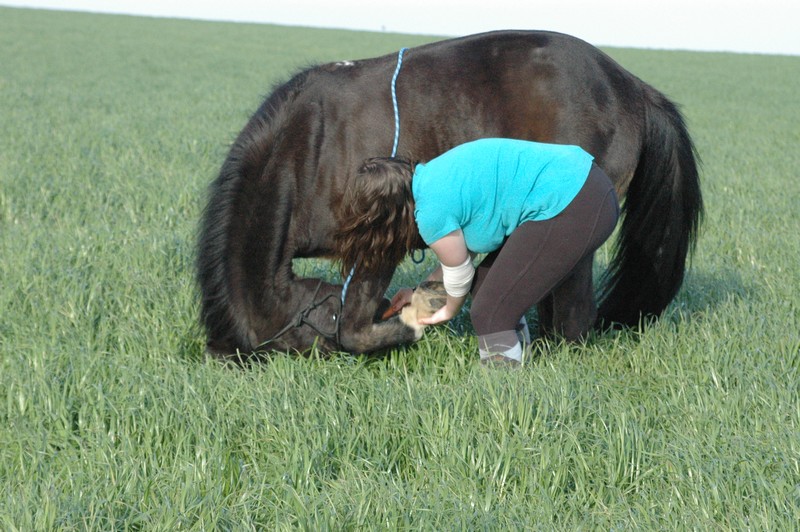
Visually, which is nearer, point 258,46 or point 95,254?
point 95,254

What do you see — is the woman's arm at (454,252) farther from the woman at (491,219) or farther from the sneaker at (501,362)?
the sneaker at (501,362)

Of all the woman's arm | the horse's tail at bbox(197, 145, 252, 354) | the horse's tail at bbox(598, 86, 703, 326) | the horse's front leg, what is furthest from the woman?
the horse's tail at bbox(598, 86, 703, 326)

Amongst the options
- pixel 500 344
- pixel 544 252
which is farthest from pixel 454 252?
pixel 500 344

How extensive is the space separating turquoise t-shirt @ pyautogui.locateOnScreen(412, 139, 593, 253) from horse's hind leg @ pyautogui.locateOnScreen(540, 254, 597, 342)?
0.47 metres

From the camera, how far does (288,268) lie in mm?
3805

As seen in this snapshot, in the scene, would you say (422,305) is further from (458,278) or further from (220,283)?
(220,283)

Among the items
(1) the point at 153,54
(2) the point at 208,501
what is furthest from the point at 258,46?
(2) the point at 208,501

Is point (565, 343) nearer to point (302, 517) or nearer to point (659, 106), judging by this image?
point (659, 106)

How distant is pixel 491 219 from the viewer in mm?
3354

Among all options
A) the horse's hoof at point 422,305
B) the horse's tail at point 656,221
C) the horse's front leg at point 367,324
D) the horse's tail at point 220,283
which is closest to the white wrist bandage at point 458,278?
the horse's hoof at point 422,305

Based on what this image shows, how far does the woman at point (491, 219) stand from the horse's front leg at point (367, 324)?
109 millimetres

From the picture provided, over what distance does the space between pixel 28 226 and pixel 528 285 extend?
4.32 metres

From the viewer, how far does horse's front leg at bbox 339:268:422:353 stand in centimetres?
366

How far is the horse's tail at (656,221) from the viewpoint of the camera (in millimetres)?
4035
